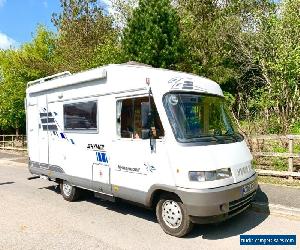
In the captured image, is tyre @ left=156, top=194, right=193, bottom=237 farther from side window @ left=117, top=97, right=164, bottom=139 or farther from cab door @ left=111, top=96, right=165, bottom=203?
side window @ left=117, top=97, right=164, bottom=139

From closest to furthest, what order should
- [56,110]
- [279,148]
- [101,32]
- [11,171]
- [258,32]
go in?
[56,110] → [279,148] → [11,171] → [258,32] → [101,32]

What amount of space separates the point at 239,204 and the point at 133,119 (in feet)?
7.85

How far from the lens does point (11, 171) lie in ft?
48.7

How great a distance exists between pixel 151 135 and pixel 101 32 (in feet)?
61.9

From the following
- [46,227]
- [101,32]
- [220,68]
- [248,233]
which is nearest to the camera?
[248,233]

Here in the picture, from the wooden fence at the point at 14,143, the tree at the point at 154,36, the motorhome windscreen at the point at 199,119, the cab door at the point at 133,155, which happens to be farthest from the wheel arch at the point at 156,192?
the wooden fence at the point at 14,143

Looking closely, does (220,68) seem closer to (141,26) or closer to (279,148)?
(141,26)

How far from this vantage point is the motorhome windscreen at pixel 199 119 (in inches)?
235

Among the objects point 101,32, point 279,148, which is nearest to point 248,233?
point 279,148

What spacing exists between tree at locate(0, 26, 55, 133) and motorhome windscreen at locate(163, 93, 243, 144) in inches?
791

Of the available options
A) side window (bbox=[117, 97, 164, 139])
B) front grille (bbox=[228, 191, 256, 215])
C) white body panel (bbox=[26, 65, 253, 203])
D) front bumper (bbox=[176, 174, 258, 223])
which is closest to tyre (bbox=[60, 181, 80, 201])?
white body panel (bbox=[26, 65, 253, 203])

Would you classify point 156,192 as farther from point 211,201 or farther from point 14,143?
point 14,143

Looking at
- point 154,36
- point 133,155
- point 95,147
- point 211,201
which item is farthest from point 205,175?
point 154,36

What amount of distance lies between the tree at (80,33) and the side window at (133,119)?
13.8 m
